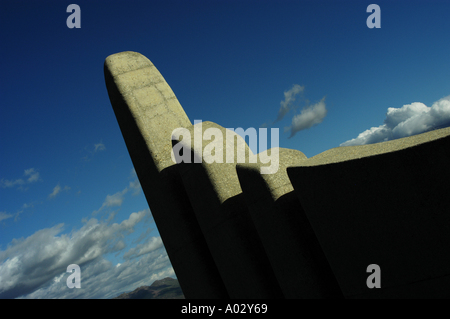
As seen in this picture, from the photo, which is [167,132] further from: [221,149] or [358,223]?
[358,223]

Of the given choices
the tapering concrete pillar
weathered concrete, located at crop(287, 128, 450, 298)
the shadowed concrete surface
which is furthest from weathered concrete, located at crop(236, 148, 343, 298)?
the tapering concrete pillar

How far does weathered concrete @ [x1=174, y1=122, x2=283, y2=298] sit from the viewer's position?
6715mm

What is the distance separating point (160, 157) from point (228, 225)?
287 centimetres

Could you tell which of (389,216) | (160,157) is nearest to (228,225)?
(160,157)

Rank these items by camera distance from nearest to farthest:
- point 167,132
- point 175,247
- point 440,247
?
point 440,247, point 175,247, point 167,132

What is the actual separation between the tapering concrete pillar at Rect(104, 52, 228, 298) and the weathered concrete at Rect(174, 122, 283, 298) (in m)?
0.81

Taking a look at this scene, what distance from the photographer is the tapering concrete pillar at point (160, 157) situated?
8031mm

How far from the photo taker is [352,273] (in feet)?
17.2

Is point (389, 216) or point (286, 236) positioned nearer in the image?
point (389, 216)

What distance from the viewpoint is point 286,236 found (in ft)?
19.7

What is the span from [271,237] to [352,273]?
4.95 feet

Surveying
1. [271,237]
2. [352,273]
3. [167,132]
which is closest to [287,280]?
[271,237]
